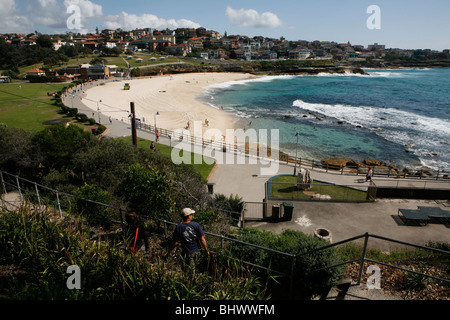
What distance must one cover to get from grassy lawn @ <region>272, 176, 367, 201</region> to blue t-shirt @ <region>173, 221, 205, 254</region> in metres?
9.37

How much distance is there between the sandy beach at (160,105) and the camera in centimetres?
4075

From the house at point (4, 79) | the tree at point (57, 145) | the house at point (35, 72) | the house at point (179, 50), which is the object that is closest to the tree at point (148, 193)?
the tree at point (57, 145)

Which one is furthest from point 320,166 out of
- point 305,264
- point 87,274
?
point 87,274

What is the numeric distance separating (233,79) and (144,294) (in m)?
100.0

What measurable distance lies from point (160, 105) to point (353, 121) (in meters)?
33.7

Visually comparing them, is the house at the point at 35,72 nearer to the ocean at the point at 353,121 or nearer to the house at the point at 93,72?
the house at the point at 93,72

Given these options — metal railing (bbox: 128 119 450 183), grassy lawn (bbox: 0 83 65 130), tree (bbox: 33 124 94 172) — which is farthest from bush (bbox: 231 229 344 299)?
grassy lawn (bbox: 0 83 65 130)

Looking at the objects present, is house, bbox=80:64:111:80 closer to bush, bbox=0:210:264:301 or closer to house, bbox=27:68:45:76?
house, bbox=27:68:45:76

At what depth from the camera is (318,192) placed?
1485cm

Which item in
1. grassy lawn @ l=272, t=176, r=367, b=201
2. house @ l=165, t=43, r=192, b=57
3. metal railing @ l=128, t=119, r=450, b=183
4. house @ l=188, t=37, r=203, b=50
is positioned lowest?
metal railing @ l=128, t=119, r=450, b=183

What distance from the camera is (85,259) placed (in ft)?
15.9

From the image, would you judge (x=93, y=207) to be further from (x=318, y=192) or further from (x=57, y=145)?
(x=57, y=145)

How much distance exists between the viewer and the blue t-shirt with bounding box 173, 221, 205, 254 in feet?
16.5
